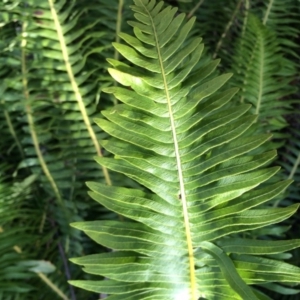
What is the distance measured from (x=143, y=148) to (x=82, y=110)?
0.98ft

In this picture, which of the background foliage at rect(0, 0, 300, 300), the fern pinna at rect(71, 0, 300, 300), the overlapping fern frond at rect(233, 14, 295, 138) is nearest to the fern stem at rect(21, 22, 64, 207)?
the background foliage at rect(0, 0, 300, 300)

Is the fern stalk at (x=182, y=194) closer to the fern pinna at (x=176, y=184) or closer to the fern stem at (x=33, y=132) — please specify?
the fern pinna at (x=176, y=184)

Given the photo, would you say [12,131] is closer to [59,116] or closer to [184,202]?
[59,116]

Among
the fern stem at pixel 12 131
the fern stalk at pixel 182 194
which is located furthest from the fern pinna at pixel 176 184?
the fern stem at pixel 12 131

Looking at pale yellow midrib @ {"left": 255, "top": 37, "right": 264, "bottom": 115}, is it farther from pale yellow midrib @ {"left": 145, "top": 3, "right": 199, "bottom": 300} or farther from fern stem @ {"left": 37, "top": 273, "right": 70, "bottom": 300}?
fern stem @ {"left": 37, "top": 273, "right": 70, "bottom": 300}

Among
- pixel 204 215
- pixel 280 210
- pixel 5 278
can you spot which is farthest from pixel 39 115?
pixel 280 210

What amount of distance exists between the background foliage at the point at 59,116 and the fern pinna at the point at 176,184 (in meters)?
0.24

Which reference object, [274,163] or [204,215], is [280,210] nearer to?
[204,215]

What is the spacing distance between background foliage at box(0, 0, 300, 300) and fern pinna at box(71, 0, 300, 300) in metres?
0.24

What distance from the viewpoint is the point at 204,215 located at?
2.47ft

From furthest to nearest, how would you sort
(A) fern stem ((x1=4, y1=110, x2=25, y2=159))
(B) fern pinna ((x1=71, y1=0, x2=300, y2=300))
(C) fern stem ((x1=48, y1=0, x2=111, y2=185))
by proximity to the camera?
(A) fern stem ((x1=4, y1=110, x2=25, y2=159)), (C) fern stem ((x1=48, y1=0, x2=111, y2=185)), (B) fern pinna ((x1=71, y1=0, x2=300, y2=300))

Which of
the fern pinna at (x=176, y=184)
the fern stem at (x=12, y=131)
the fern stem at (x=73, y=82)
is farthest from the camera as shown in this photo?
the fern stem at (x=12, y=131)

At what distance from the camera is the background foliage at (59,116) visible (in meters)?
0.93

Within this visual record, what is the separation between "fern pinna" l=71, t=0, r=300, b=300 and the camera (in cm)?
71
